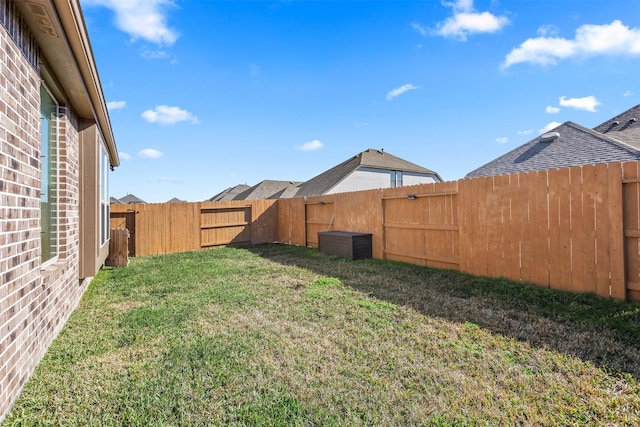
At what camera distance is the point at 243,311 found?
388 centimetres

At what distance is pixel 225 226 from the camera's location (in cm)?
1147

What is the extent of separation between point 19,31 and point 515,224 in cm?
Result: 639

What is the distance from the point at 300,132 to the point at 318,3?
8.18m

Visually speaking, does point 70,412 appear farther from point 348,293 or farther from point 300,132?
point 300,132

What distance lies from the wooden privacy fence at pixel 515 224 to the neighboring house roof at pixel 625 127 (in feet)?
26.4

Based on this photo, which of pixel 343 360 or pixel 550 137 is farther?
pixel 550 137

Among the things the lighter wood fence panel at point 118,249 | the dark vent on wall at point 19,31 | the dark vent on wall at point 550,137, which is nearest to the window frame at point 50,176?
the dark vent on wall at point 19,31

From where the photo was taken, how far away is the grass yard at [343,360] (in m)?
1.88

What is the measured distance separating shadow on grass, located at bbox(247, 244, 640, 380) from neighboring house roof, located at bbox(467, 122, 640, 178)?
6.85m

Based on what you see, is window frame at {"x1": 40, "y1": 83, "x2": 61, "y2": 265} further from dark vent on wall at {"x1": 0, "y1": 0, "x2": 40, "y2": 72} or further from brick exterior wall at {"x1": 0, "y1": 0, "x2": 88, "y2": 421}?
dark vent on wall at {"x1": 0, "y1": 0, "x2": 40, "y2": 72}

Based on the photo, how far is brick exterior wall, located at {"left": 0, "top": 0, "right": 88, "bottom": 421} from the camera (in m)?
1.85

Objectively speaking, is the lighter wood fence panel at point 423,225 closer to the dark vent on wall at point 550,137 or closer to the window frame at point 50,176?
the window frame at point 50,176

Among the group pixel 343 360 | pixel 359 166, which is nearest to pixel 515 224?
pixel 343 360

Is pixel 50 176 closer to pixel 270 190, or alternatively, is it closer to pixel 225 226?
pixel 225 226
